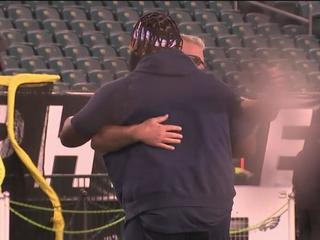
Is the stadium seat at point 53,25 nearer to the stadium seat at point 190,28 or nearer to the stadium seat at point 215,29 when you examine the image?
the stadium seat at point 190,28

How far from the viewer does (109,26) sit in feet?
49.4

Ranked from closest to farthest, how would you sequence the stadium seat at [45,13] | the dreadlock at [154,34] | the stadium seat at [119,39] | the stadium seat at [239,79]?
the dreadlock at [154,34], the stadium seat at [239,79], the stadium seat at [119,39], the stadium seat at [45,13]

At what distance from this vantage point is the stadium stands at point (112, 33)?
13.4 m

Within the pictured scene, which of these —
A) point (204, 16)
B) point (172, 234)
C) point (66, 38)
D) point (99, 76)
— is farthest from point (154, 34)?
point (204, 16)

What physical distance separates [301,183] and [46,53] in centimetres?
878

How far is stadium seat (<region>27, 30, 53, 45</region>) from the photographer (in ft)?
46.4

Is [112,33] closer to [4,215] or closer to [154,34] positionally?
[4,215]

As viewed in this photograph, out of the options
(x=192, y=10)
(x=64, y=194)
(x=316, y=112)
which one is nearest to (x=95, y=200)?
(x=64, y=194)

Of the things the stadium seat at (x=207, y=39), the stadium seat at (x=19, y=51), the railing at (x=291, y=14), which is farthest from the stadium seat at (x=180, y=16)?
the stadium seat at (x=19, y=51)

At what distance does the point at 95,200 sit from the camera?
6180 millimetres

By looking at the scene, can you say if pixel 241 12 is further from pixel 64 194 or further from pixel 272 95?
pixel 272 95

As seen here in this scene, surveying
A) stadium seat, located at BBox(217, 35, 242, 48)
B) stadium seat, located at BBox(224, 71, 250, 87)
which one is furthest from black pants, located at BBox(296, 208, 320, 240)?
stadium seat, located at BBox(217, 35, 242, 48)

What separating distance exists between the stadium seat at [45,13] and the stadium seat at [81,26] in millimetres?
308

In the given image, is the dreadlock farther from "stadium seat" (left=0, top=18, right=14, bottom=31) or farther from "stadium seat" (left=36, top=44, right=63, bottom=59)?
"stadium seat" (left=0, top=18, right=14, bottom=31)
